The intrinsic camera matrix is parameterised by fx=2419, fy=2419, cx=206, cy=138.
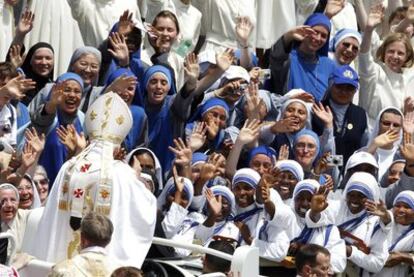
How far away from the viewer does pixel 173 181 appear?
21.8m

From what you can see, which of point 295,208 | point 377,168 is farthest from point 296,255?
point 377,168

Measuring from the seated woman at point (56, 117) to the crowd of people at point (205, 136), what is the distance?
18 millimetres

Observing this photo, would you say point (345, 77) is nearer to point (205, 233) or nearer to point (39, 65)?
point (39, 65)

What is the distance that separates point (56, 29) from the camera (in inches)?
992

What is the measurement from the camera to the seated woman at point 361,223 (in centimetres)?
2188

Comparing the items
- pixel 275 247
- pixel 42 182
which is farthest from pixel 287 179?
pixel 42 182

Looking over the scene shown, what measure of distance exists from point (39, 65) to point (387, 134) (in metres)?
3.62

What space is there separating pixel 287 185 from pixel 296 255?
1.41m

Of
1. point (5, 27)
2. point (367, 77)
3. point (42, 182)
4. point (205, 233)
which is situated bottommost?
point (367, 77)

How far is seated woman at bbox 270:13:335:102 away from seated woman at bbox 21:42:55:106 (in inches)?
114

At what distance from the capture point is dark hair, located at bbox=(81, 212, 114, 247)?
17.3 meters

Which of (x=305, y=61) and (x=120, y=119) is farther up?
(x=120, y=119)

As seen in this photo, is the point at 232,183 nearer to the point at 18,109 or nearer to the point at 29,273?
the point at 18,109

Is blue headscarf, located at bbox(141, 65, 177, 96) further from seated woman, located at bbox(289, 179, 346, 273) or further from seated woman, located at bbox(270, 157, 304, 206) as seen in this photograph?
seated woman, located at bbox(289, 179, 346, 273)
